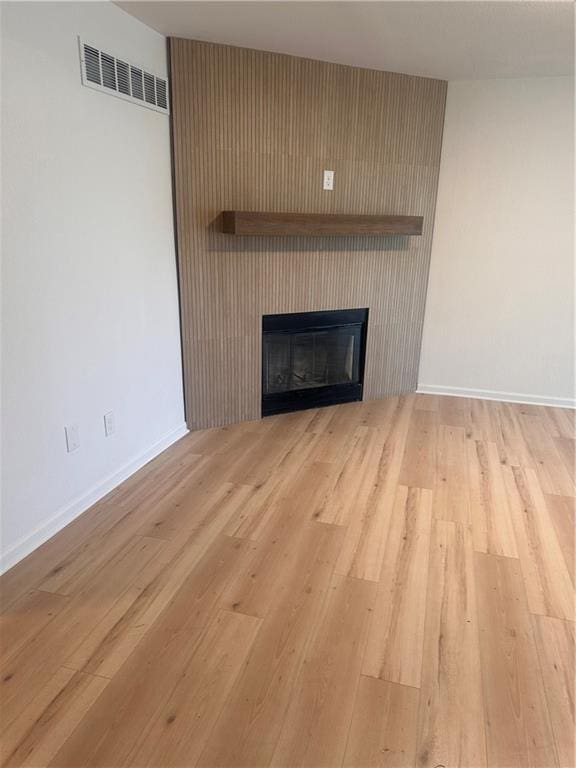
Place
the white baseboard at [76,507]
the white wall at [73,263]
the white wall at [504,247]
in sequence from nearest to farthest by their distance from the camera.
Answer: the white wall at [73,263], the white baseboard at [76,507], the white wall at [504,247]

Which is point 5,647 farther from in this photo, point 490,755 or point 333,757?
point 490,755

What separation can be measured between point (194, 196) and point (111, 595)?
2132 millimetres

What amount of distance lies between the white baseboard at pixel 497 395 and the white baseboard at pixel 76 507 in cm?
213

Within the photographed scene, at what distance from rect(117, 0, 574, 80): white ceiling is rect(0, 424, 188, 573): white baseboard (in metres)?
2.18

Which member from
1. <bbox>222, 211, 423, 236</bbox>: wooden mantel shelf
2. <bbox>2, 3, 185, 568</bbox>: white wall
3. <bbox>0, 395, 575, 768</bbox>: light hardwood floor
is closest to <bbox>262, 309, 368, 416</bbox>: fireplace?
<bbox>222, 211, 423, 236</bbox>: wooden mantel shelf

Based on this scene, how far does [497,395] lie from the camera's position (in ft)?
13.3

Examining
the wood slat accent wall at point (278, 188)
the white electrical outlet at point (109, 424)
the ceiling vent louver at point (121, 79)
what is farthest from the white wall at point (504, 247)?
the white electrical outlet at point (109, 424)

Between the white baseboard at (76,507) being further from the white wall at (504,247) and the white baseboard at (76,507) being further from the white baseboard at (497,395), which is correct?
the white wall at (504,247)

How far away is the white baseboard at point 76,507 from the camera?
6.68ft

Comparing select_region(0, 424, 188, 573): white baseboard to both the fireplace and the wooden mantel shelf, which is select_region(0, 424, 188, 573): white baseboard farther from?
the wooden mantel shelf

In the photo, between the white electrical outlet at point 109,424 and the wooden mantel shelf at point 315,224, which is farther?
the wooden mantel shelf at point 315,224

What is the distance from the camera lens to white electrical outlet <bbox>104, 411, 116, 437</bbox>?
2.54 metres

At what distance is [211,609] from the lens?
1838 millimetres

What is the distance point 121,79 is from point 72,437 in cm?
166
